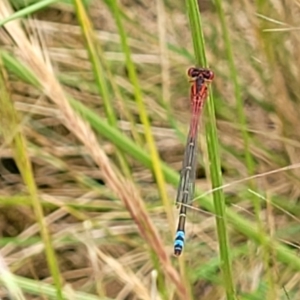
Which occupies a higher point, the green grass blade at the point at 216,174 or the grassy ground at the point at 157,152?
the grassy ground at the point at 157,152

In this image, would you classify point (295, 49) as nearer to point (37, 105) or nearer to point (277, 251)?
point (277, 251)

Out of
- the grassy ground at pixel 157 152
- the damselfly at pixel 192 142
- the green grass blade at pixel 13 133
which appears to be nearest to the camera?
the green grass blade at pixel 13 133

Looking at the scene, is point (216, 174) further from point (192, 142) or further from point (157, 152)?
point (157, 152)

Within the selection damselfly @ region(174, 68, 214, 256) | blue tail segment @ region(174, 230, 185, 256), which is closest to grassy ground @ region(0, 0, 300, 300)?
damselfly @ region(174, 68, 214, 256)

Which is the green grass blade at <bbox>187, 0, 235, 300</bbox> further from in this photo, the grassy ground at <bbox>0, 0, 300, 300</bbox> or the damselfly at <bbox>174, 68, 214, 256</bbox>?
the grassy ground at <bbox>0, 0, 300, 300</bbox>

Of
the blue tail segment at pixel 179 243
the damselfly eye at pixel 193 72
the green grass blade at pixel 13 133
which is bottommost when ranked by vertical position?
the blue tail segment at pixel 179 243

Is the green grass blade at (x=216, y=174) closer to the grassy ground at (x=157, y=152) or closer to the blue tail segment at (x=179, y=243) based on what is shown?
the blue tail segment at (x=179, y=243)

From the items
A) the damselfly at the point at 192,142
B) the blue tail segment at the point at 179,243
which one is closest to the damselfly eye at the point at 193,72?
the damselfly at the point at 192,142

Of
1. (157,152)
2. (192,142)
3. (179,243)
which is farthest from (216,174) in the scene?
(157,152)
